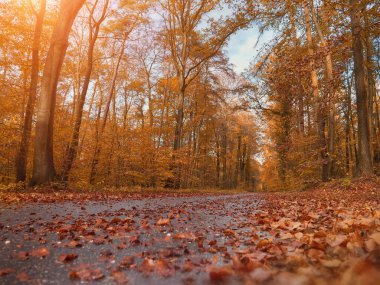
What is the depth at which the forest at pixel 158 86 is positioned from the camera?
8766mm

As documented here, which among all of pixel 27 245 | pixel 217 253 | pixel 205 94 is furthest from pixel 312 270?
pixel 205 94

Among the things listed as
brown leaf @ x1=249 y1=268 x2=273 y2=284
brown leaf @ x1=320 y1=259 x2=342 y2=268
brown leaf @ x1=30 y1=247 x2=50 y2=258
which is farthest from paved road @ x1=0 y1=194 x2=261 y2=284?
brown leaf @ x1=320 y1=259 x2=342 y2=268

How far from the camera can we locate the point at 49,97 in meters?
8.93

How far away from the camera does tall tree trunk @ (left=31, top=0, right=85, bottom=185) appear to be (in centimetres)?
863

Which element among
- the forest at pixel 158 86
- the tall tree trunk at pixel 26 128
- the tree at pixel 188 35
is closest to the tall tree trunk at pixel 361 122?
the forest at pixel 158 86

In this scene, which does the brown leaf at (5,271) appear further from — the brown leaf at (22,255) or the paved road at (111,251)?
the brown leaf at (22,255)

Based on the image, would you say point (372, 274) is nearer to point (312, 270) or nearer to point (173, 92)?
point (312, 270)

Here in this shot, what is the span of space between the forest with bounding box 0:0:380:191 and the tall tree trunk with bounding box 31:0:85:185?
0.03m

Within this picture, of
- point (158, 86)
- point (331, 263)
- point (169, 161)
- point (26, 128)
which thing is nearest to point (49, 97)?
point (26, 128)

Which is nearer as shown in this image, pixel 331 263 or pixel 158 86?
pixel 331 263

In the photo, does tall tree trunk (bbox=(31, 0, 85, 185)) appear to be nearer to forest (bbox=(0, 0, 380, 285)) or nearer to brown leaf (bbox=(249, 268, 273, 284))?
forest (bbox=(0, 0, 380, 285))

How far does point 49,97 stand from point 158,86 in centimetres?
1931

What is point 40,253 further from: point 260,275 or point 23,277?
point 260,275

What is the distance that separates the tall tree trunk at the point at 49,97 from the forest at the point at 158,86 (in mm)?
32
